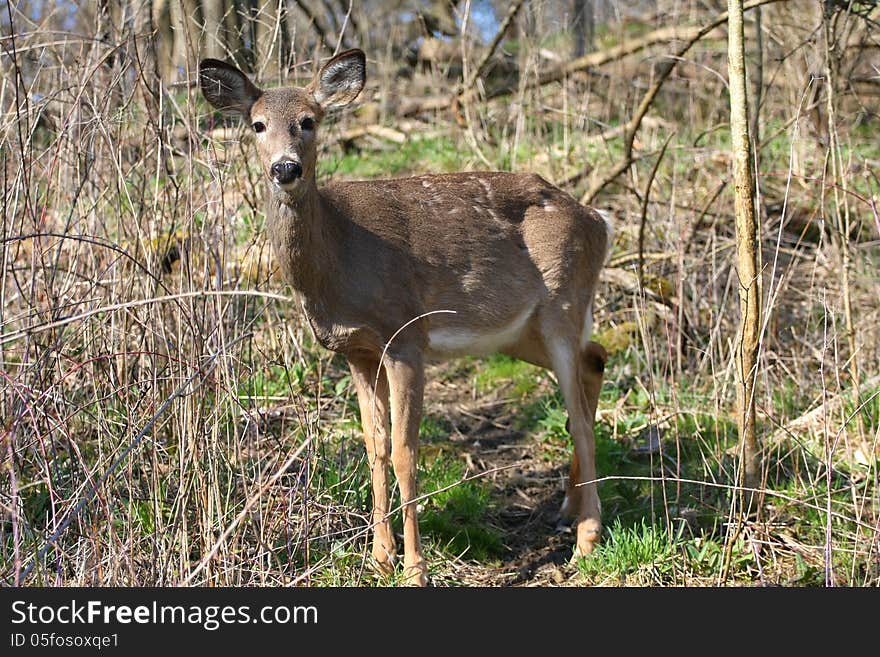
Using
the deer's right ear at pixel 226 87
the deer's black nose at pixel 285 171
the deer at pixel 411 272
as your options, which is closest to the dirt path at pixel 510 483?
the deer at pixel 411 272

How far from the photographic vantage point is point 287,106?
4.62m

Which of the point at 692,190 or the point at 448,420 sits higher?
the point at 692,190

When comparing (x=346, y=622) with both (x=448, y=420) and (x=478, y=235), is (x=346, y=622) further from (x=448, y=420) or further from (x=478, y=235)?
(x=448, y=420)

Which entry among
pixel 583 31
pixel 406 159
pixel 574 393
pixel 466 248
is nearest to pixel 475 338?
pixel 466 248

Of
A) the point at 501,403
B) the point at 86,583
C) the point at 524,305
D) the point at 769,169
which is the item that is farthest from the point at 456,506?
the point at 769,169

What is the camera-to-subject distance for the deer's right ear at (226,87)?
466cm

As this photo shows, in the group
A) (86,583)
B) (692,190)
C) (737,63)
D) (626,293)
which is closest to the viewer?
(86,583)

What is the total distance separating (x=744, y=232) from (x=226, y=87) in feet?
7.80

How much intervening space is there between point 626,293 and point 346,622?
4.36 m

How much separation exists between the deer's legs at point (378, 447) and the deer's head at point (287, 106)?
1.01 metres

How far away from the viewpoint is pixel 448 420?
664 centimetres

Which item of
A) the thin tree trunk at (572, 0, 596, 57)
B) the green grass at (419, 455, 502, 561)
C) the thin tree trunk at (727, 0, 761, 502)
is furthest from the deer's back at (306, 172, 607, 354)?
the thin tree trunk at (572, 0, 596, 57)

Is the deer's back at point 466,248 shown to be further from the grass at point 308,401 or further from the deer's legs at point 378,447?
the grass at point 308,401

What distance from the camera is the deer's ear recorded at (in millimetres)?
4828
